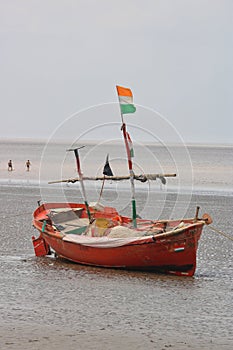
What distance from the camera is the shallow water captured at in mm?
11094

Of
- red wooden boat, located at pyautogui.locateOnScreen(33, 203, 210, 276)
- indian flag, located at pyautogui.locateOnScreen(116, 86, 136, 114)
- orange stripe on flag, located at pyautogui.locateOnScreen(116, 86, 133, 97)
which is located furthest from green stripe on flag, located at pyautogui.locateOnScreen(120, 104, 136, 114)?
red wooden boat, located at pyautogui.locateOnScreen(33, 203, 210, 276)

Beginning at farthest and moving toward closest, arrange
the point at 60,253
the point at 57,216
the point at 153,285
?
1. the point at 57,216
2. the point at 60,253
3. the point at 153,285

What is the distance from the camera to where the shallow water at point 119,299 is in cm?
1109

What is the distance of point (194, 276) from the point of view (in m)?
15.8

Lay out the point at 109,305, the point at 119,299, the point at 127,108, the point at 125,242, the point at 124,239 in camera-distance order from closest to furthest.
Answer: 1. the point at 109,305
2. the point at 119,299
3. the point at 125,242
4. the point at 124,239
5. the point at 127,108

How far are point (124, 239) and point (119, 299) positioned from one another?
8.52 feet

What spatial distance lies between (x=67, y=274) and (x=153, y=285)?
2218mm

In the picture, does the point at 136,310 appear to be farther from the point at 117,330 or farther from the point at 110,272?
the point at 110,272

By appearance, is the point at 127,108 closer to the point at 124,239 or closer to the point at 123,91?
the point at 123,91

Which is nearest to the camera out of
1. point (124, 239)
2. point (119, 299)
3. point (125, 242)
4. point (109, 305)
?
point (109, 305)

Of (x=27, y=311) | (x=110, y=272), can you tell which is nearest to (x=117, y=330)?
(x=27, y=311)

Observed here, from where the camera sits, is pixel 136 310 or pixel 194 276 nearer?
pixel 136 310

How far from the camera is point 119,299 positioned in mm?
13273

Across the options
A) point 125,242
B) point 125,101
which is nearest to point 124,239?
point 125,242
